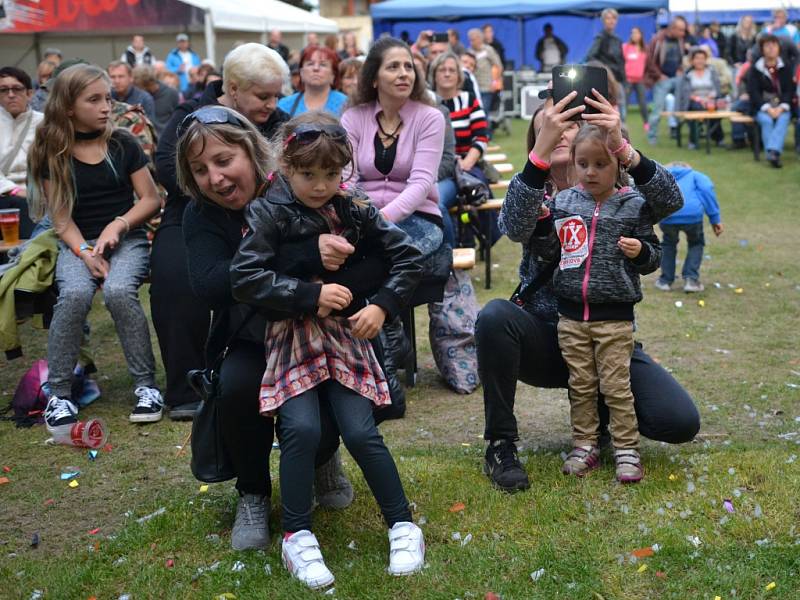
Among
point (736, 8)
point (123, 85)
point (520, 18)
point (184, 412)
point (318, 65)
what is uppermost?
point (736, 8)

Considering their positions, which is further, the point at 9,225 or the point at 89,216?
the point at 9,225

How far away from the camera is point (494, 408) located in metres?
3.89

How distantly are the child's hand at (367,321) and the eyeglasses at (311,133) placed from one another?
57 centimetres

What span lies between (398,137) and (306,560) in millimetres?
2856

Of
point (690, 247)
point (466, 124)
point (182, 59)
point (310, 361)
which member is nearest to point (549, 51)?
point (182, 59)

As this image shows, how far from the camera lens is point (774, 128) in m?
15.1

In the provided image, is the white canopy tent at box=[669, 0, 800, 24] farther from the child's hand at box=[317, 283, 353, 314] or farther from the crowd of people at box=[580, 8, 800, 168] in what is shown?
the child's hand at box=[317, 283, 353, 314]

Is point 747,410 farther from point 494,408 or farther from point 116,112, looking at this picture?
point 116,112

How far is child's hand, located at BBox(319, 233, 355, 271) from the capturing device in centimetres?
323

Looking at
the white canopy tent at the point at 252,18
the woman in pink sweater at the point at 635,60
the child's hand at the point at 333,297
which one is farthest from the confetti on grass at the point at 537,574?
the woman in pink sweater at the point at 635,60

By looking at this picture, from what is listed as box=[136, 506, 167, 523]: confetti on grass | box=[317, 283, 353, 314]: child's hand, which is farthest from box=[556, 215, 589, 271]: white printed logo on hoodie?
box=[136, 506, 167, 523]: confetti on grass

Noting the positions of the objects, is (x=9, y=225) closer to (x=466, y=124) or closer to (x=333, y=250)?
(x=333, y=250)

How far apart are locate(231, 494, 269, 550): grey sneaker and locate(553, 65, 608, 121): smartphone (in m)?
1.79

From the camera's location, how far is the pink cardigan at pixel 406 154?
17.4 feet
